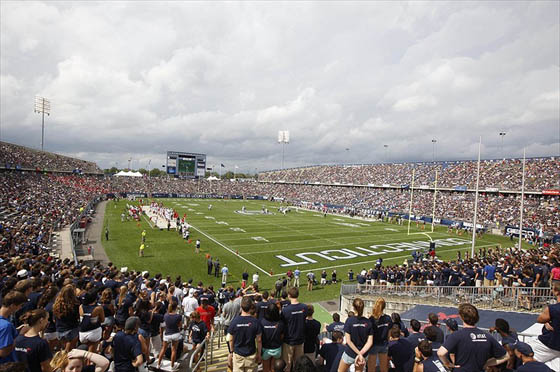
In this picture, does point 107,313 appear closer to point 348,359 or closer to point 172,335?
point 172,335

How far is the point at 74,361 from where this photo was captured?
12.3 ft

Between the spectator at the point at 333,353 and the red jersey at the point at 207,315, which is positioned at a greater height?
the spectator at the point at 333,353

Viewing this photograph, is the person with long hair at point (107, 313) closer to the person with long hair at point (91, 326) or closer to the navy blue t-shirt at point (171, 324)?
the person with long hair at point (91, 326)

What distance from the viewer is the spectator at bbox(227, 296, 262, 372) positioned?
4672 millimetres

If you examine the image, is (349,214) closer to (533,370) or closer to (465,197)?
(465,197)

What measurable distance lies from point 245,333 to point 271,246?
910 inches

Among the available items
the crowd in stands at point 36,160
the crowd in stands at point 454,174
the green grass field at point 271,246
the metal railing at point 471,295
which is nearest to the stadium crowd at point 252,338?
the metal railing at point 471,295

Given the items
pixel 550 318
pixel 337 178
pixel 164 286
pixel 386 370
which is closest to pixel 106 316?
pixel 164 286

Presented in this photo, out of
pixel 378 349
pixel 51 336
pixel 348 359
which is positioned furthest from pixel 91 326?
pixel 378 349

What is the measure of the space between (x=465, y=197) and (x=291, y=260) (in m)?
40.7

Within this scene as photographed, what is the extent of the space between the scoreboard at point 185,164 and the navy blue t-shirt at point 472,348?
87978mm

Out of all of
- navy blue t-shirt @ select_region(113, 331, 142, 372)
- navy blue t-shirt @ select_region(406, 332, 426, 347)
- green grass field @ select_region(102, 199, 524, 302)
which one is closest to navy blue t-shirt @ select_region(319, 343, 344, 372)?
navy blue t-shirt @ select_region(406, 332, 426, 347)

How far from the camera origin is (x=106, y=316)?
6.23 metres

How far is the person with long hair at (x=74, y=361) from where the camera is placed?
3646 mm
